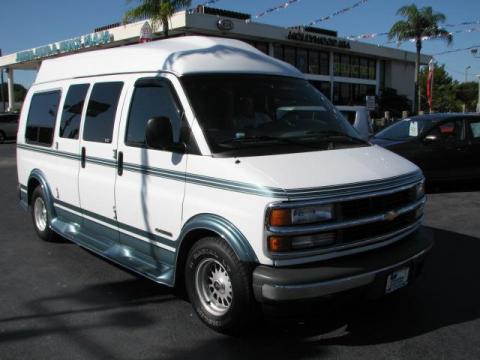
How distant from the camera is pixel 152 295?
15.9 ft

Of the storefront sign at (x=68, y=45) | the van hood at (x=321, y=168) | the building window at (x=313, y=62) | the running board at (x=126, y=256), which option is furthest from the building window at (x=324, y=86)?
the van hood at (x=321, y=168)

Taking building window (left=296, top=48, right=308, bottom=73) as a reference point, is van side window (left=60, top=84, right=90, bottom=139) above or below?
below

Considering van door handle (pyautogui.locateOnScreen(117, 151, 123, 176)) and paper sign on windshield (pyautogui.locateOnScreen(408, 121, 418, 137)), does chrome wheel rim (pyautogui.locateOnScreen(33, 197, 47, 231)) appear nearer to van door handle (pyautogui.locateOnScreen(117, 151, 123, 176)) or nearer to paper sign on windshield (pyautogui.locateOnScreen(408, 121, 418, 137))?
van door handle (pyautogui.locateOnScreen(117, 151, 123, 176))

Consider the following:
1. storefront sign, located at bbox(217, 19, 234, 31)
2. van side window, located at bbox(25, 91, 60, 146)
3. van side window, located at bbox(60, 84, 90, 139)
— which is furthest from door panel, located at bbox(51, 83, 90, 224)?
storefront sign, located at bbox(217, 19, 234, 31)

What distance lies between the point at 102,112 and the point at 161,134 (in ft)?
4.69

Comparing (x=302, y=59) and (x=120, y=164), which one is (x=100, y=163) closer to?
(x=120, y=164)

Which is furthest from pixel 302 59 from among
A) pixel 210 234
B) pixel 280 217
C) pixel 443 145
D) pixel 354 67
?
pixel 280 217

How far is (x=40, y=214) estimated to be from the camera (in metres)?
6.90

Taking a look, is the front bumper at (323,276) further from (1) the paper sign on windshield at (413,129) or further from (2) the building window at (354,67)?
(2) the building window at (354,67)

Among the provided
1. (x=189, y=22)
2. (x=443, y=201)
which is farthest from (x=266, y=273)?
(x=189, y=22)

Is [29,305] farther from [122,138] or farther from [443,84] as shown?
[443,84]

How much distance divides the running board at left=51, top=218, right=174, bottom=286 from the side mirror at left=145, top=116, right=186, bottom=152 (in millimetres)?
1039

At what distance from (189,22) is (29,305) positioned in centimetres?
2278

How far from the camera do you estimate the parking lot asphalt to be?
376 centimetres
